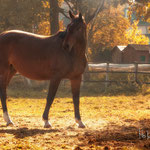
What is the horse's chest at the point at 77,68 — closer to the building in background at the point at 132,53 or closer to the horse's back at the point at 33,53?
the horse's back at the point at 33,53

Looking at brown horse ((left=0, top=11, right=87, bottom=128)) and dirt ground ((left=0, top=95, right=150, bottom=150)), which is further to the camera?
brown horse ((left=0, top=11, right=87, bottom=128))

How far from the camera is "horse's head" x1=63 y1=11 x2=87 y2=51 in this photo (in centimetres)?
605

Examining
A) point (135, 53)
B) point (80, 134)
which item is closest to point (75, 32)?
point (80, 134)

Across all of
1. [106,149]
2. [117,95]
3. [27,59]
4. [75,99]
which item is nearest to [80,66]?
[75,99]

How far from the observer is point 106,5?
99.4 feet

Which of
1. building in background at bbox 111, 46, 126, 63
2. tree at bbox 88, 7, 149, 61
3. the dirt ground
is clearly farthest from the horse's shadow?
building in background at bbox 111, 46, 126, 63

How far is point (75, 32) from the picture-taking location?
19.9ft

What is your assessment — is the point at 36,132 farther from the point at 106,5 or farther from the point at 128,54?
the point at 128,54

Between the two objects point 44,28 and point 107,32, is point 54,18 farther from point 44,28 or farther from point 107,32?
point 107,32

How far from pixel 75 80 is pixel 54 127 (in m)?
1.18

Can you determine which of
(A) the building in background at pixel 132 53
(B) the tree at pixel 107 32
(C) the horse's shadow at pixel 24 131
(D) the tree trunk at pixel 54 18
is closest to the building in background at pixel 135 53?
(A) the building in background at pixel 132 53

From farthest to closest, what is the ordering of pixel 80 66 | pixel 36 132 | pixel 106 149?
1. pixel 80 66
2. pixel 36 132
3. pixel 106 149

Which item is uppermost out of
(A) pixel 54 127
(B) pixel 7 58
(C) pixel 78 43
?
(C) pixel 78 43

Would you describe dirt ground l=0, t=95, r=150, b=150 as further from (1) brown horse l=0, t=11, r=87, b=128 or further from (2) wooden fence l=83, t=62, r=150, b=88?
(2) wooden fence l=83, t=62, r=150, b=88
